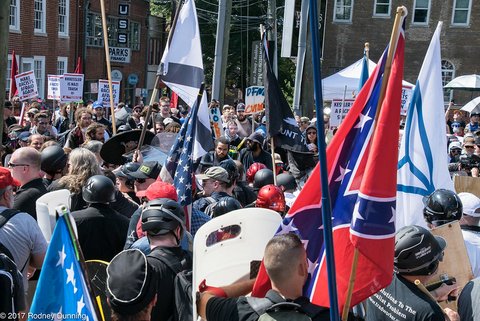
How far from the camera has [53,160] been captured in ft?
23.8

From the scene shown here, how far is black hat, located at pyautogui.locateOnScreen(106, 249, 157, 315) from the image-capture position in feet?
11.2

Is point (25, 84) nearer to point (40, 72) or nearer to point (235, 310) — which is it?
point (235, 310)

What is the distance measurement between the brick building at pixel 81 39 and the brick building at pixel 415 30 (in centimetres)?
1179

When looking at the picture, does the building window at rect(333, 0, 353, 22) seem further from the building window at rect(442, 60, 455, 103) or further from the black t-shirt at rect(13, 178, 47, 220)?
the black t-shirt at rect(13, 178, 47, 220)

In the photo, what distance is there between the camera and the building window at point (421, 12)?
3853 centimetres

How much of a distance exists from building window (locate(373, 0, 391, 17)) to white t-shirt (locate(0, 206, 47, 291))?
119 feet

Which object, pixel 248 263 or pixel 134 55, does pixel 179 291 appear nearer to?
→ pixel 248 263

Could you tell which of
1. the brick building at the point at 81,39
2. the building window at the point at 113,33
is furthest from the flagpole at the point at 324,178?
the building window at the point at 113,33

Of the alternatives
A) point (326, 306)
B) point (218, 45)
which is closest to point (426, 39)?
point (218, 45)

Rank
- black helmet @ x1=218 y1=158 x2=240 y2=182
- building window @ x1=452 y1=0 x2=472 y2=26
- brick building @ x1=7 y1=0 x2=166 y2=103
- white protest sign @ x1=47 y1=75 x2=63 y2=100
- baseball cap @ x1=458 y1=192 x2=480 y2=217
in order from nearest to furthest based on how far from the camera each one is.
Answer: baseball cap @ x1=458 y1=192 x2=480 y2=217 < black helmet @ x1=218 y1=158 x2=240 y2=182 < white protest sign @ x1=47 y1=75 x2=63 y2=100 < brick building @ x1=7 y1=0 x2=166 y2=103 < building window @ x1=452 y1=0 x2=472 y2=26

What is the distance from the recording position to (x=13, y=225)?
14.7ft

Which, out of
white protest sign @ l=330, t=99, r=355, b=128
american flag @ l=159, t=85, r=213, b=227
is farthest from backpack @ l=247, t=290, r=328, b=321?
white protest sign @ l=330, t=99, r=355, b=128

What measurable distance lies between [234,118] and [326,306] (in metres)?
13.1

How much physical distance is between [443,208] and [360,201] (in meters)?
1.78
